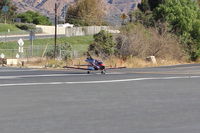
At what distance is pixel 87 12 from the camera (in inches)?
4771

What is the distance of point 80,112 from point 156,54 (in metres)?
46.4

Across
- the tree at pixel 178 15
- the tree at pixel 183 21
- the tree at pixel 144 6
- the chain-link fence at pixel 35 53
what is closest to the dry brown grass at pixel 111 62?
the chain-link fence at pixel 35 53

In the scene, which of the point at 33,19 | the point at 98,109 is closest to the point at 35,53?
the point at 98,109

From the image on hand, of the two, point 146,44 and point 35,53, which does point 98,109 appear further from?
point 35,53

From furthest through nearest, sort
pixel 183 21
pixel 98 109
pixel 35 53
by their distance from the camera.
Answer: pixel 183 21, pixel 35 53, pixel 98 109

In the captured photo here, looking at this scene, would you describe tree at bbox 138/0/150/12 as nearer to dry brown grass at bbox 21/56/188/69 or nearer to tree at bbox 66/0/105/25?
tree at bbox 66/0/105/25

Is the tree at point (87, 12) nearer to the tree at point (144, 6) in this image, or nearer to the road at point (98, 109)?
the tree at point (144, 6)

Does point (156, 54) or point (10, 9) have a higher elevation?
point (10, 9)

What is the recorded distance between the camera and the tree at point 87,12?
394 ft

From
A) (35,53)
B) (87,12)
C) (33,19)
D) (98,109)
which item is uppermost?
(87,12)

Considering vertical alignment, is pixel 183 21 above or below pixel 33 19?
below

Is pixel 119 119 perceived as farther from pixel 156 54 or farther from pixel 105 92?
pixel 156 54

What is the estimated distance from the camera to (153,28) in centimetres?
6288

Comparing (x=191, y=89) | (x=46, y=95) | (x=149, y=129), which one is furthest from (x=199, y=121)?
(x=191, y=89)
